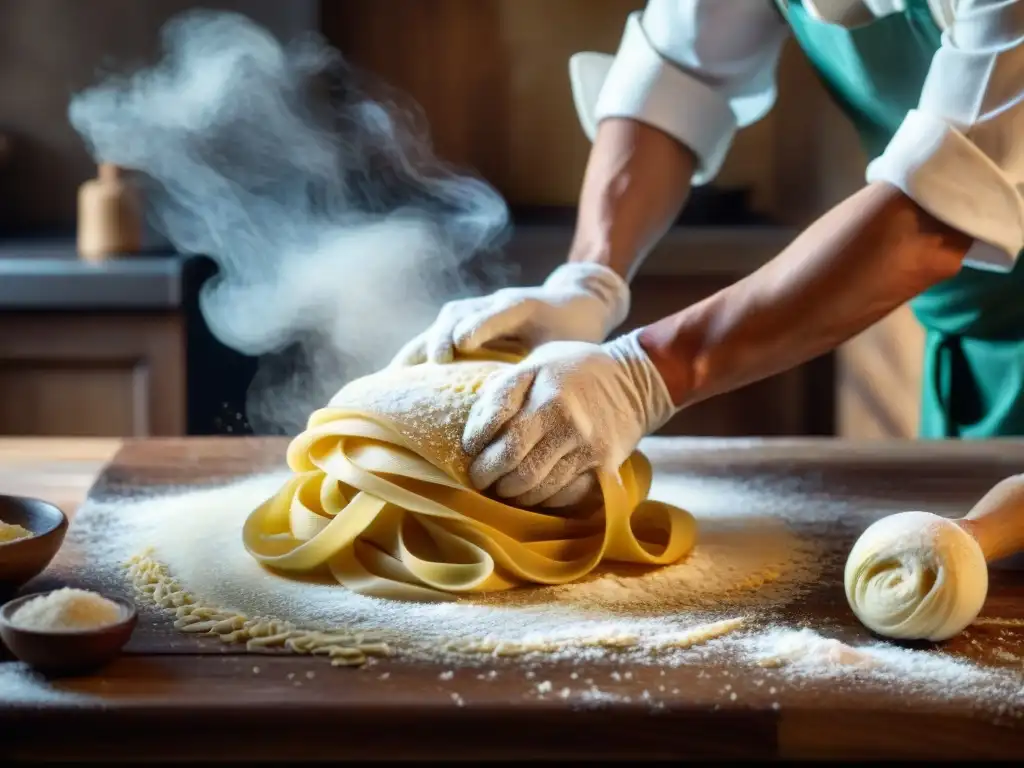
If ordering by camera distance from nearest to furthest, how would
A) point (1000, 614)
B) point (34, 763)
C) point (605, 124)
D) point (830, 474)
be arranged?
point (34, 763), point (1000, 614), point (830, 474), point (605, 124)

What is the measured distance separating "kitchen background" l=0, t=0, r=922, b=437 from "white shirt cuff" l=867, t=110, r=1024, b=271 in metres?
1.53

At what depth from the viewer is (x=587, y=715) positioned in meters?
0.96

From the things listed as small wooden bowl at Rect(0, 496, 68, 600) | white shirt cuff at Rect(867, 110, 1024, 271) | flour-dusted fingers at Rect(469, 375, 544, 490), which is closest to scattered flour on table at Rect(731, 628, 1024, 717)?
flour-dusted fingers at Rect(469, 375, 544, 490)

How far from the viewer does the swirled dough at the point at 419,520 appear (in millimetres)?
1270

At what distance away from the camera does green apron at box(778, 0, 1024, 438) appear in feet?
5.79

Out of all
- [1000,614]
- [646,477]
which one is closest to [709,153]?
[646,477]

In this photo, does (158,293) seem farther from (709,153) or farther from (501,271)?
(709,153)

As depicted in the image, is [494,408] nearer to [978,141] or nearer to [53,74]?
[978,141]

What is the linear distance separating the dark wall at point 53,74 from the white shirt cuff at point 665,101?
1403 mm

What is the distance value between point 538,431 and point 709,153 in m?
0.88

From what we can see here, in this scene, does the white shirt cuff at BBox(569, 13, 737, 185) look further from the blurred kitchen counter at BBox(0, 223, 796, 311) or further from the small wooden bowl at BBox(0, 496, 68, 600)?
the small wooden bowl at BBox(0, 496, 68, 600)

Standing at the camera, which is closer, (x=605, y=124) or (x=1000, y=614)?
(x=1000, y=614)

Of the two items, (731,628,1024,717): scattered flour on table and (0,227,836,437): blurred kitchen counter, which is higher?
(731,628,1024,717): scattered flour on table

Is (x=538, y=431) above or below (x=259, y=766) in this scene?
above
